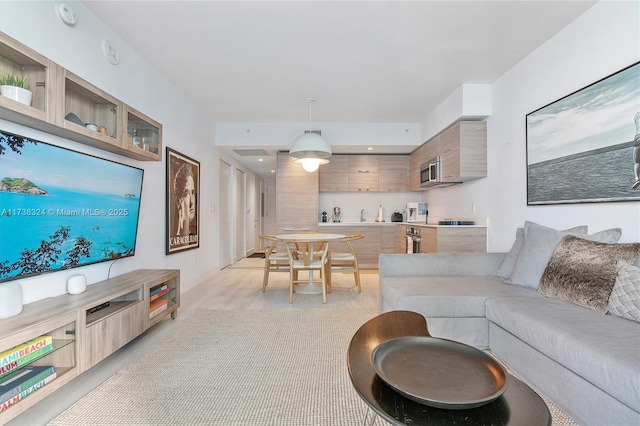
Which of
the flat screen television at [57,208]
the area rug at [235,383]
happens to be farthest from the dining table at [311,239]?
the flat screen television at [57,208]

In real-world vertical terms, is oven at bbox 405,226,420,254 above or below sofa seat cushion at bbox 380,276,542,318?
above

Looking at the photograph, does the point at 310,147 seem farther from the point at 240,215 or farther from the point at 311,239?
the point at 240,215

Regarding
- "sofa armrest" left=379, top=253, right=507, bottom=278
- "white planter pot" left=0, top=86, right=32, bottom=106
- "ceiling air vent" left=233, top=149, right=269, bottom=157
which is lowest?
"sofa armrest" left=379, top=253, right=507, bottom=278

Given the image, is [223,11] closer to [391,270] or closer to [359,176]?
[391,270]

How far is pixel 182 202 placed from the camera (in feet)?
12.7

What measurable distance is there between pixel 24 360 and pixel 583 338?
274cm

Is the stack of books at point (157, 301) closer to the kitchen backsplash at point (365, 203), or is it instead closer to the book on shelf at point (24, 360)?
the book on shelf at point (24, 360)

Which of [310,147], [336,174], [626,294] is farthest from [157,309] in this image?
[336,174]

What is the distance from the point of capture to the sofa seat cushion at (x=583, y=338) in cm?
122

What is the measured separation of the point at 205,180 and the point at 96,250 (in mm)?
2598

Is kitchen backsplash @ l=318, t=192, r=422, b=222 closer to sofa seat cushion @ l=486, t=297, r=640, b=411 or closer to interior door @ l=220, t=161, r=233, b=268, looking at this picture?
interior door @ l=220, t=161, r=233, b=268

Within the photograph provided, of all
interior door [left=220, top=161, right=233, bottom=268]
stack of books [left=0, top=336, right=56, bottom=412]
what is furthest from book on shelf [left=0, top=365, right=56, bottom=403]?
interior door [left=220, top=161, right=233, bottom=268]

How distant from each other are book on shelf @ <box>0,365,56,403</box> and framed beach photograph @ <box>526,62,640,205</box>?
368cm

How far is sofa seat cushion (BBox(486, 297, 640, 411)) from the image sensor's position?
1222mm
